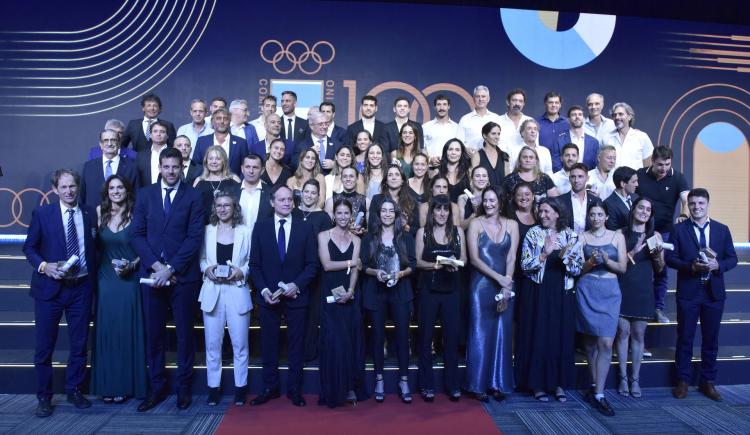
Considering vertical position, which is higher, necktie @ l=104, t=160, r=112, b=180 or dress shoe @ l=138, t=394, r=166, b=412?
necktie @ l=104, t=160, r=112, b=180

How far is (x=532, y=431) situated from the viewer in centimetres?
404

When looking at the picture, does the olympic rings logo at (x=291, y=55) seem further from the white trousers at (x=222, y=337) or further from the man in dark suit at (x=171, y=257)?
the white trousers at (x=222, y=337)

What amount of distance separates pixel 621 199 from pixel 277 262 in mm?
3053

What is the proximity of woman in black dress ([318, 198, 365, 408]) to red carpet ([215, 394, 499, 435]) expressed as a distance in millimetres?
176

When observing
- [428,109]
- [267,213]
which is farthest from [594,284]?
[428,109]

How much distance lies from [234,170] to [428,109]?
3440 millimetres

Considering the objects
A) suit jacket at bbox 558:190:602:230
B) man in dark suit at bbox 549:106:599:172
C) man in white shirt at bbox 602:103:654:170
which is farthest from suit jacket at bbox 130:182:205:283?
man in white shirt at bbox 602:103:654:170

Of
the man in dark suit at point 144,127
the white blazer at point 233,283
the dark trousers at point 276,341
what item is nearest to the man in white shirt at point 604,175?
the dark trousers at point 276,341

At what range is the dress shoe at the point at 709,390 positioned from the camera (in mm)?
4688

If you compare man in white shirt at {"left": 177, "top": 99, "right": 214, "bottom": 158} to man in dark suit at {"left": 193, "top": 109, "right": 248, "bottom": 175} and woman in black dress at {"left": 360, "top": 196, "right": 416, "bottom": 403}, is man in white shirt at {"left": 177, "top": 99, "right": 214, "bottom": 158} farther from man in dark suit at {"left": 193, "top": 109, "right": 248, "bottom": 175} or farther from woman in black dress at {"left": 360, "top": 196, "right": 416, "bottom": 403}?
woman in black dress at {"left": 360, "top": 196, "right": 416, "bottom": 403}

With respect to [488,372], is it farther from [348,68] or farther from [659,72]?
[659,72]

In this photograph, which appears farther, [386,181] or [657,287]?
[657,287]

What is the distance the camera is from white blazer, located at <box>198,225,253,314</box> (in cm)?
435

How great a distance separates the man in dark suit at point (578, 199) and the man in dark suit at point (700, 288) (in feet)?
Answer: 2.54
